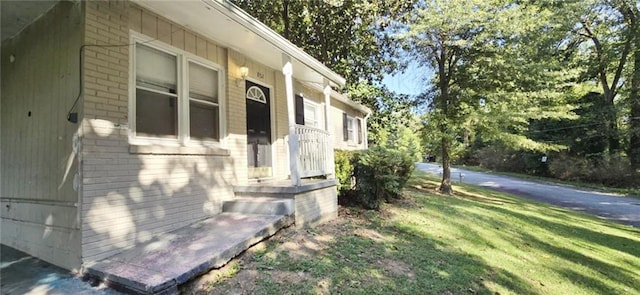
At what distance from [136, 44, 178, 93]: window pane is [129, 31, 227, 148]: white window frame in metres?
0.06

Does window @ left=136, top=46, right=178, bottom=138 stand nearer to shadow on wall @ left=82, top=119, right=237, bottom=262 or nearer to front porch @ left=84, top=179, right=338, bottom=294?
shadow on wall @ left=82, top=119, right=237, bottom=262

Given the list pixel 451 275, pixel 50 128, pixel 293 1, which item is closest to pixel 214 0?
pixel 50 128

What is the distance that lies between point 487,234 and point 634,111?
2003 cm

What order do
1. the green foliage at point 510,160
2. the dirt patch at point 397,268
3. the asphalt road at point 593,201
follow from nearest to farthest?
1. the dirt patch at point 397,268
2. the asphalt road at point 593,201
3. the green foliage at point 510,160

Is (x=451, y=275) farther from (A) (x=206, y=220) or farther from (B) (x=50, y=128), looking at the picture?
(B) (x=50, y=128)

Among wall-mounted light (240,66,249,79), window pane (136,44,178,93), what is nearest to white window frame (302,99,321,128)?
wall-mounted light (240,66,249,79)

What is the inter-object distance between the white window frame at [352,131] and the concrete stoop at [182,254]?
28.4 feet

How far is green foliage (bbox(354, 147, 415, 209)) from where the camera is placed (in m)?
6.96

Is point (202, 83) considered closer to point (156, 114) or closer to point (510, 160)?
point (156, 114)

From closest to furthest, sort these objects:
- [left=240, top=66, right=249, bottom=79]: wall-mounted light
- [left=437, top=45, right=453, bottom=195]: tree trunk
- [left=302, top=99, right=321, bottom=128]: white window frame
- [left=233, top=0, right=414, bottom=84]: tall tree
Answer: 1. [left=240, top=66, right=249, bottom=79]: wall-mounted light
2. [left=302, top=99, right=321, bottom=128]: white window frame
3. [left=437, top=45, right=453, bottom=195]: tree trunk
4. [left=233, top=0, right=414, bottom=84]: tall tree

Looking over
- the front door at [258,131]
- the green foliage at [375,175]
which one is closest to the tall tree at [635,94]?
the green foliage at [375,175]

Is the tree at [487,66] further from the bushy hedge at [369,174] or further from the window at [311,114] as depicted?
the bushy hedge at [369,174]

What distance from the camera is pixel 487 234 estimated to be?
655cm

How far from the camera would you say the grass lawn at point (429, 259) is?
11.5 feet
